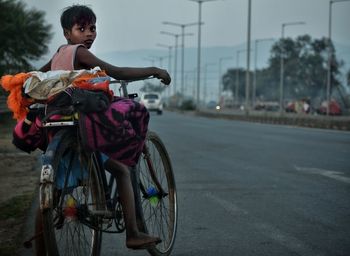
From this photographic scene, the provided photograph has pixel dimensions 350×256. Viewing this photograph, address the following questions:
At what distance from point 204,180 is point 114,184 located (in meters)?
5.63

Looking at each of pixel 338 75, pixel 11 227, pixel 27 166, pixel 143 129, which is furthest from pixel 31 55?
pixel 338 75

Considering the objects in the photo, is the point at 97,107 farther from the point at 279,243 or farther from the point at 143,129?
the point at 279,243

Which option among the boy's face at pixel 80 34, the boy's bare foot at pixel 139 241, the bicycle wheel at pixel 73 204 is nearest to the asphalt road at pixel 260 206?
the boy's bare foot at pixel 139 241

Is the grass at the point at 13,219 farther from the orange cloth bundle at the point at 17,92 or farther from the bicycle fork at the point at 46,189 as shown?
the bicycle fork at the point at 46,189

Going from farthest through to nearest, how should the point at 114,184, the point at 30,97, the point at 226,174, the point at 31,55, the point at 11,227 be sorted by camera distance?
the point at 31,55 < the point at 226,174 < the point at 11,227 < the point at 114,184 < the point at 30,97

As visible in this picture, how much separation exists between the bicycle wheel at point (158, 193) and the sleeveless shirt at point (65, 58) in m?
0.85

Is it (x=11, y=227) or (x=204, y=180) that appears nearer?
(x=11, y=227)

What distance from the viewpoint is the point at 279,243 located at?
5.72 metres

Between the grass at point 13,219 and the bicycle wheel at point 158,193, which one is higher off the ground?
the bicycle wheel at point 158,193

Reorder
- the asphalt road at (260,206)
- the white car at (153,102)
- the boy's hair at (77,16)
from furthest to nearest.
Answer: the white car at (153,102) → the asphalt road at (260,206) → the boy's hair at (77,16)

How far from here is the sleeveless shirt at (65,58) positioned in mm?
4203

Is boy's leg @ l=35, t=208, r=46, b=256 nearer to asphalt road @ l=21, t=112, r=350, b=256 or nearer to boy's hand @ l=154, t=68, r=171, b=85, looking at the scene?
boy's hand @ l=154, t=68, r=171, b=85

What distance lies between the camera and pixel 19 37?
3238cm

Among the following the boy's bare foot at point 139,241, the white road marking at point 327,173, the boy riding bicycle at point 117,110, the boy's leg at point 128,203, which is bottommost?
the white road marking at point 327,173
